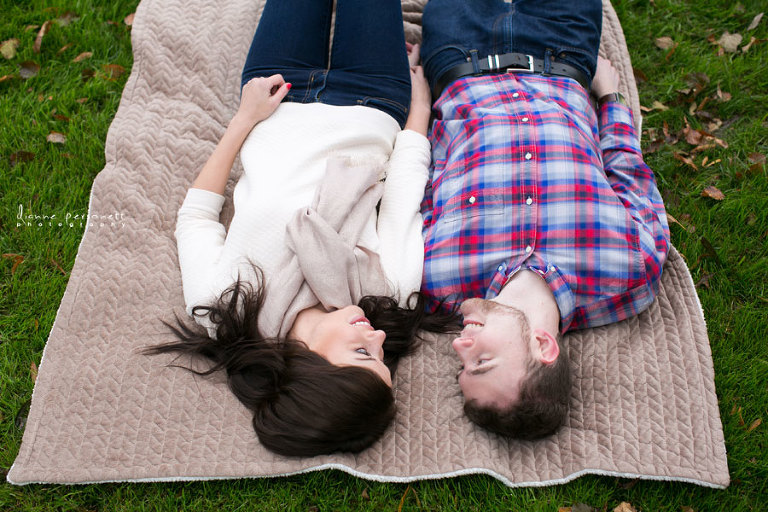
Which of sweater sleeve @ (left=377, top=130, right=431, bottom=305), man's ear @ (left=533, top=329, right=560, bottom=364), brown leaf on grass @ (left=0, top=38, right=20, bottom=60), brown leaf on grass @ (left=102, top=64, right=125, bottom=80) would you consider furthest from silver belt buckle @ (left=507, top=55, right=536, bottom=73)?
brown leaf on grass @ (left=0, top=38, right=20, bottom=60)

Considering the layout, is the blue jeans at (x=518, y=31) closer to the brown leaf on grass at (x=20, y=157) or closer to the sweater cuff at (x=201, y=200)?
the sweater cuff at (x=201, y=200)

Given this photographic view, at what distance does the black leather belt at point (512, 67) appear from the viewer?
382cm

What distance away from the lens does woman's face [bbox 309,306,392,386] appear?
9.34ft

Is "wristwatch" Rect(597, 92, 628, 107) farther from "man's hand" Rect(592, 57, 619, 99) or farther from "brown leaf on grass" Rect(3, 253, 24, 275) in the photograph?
"brown leaf on grass" Rect(3, 253, 24, 275)

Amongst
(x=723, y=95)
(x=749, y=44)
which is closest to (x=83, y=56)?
(x=723, y=95)

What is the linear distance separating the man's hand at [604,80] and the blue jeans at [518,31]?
0.17m

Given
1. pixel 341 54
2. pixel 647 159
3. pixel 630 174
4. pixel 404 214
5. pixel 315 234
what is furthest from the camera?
pixel 647 159

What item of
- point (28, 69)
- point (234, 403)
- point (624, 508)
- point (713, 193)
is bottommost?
point (624, 508)

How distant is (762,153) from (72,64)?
4.92 meters

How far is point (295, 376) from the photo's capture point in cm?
285

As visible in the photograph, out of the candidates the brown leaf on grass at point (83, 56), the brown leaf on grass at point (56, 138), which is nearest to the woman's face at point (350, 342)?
the brown leaf on grass at point (56, 138)

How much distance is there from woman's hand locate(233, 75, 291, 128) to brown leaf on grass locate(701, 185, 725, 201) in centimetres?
274

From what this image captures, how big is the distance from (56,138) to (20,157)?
257 millimetres

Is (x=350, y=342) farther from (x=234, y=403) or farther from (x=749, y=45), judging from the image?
(x=749, y=45)
